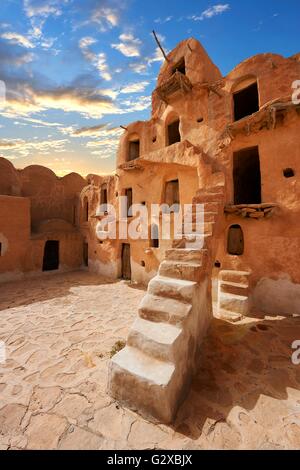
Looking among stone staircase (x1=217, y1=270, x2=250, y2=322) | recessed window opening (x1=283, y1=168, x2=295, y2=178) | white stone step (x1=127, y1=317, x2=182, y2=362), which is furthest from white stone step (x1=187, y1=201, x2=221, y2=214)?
white stone step (x1=127, y1=317, x2=182, y2=362)

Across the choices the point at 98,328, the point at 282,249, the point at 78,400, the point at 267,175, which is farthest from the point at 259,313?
the point at 78,400

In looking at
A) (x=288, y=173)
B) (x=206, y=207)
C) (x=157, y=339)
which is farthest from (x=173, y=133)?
(x=157, y=339)

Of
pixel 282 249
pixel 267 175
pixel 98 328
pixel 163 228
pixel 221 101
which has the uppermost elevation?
pixel 221 101

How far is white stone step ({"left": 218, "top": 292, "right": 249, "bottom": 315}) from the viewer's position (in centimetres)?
675

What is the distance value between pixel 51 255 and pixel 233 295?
46.7ft

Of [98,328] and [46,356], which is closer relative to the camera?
[46,356]

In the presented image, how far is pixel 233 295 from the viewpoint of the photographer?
708cm

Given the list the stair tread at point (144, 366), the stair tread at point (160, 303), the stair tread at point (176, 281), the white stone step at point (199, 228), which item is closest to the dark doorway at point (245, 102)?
the white stone step at point (199, 228)

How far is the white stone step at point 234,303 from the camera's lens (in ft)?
22.1

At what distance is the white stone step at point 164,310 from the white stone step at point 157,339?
0.10 meters

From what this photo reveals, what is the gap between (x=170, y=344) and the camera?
10.3 feet

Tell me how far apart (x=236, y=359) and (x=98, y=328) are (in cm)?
402

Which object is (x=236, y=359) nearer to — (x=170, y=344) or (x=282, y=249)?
(x=170, y=344)

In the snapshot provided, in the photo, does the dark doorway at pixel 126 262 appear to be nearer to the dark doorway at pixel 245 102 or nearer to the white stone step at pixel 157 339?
the white stone step at pixel 157 339
